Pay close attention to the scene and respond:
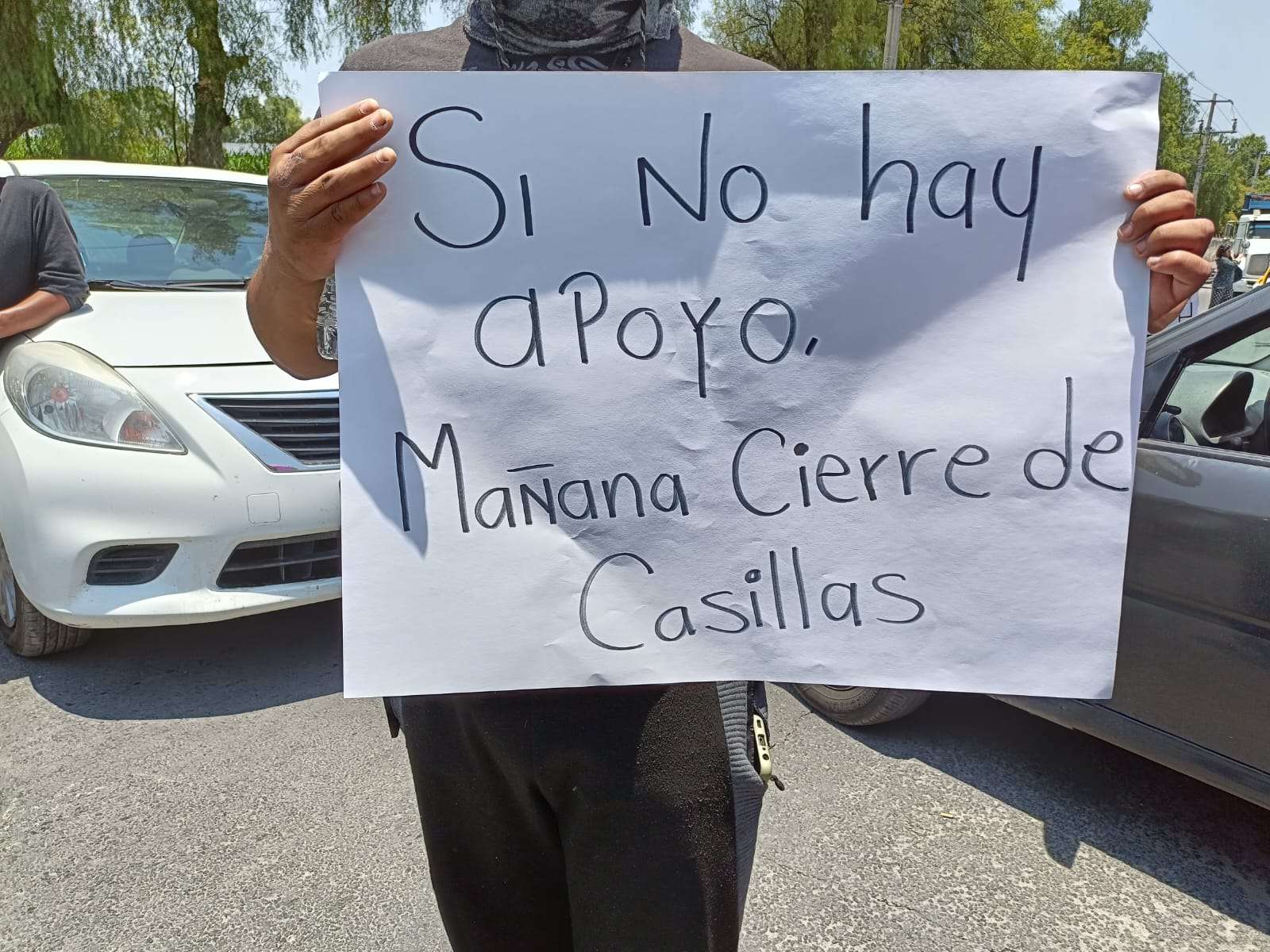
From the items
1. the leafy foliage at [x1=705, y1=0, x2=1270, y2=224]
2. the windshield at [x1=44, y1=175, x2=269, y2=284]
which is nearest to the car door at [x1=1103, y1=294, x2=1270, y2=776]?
the windshield at [x1=44, y1=175, x2=269, y2=284]

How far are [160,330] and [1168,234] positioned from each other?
323 cm

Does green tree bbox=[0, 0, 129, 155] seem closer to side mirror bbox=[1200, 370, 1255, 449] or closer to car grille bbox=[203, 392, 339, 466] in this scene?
car grille bbox=[203, 392, 339, 466]

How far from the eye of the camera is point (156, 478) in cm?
304

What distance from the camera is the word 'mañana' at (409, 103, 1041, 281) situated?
1174 mm

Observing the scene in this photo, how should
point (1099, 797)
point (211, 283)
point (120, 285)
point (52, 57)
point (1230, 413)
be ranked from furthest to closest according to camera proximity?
1. point (52, 57)
2. point (211, 283)
3. point (120, 285)
4. point (1099, 797)
5. point (1230, 413)

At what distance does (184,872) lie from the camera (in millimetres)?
2375

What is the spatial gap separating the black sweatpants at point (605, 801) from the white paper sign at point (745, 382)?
0.06 meters

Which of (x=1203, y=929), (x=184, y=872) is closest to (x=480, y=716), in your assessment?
(x=184, y=872)

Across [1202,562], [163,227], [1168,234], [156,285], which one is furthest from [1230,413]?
[163,227]

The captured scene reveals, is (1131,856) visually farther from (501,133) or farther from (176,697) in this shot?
(176,697)

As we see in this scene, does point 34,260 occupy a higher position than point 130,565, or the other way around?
point 34,260

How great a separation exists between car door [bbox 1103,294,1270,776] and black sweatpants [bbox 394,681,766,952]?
1.59m

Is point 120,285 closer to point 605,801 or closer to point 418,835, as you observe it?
point 418,835

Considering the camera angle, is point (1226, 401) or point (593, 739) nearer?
point (593, 739)
